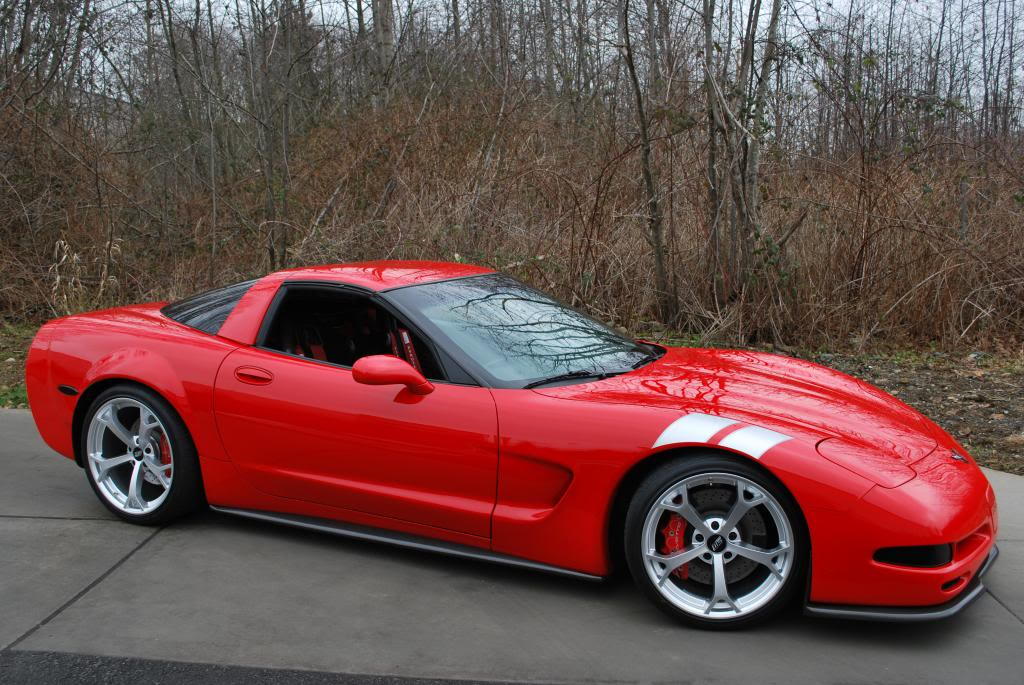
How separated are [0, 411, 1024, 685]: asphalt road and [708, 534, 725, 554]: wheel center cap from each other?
30cm

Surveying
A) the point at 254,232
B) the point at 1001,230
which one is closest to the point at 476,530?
the point at 1001,230

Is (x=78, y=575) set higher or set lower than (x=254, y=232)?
lower

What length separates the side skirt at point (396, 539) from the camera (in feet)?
12.0

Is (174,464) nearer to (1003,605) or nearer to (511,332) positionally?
(511,332)

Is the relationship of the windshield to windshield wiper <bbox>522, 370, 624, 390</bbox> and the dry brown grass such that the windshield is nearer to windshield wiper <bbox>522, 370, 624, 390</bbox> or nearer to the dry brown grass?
windshield wiper <bbox>522, 370, 624, 390</bbox>

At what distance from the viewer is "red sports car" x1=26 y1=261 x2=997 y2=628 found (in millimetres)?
3240

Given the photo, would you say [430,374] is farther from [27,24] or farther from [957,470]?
[27,24]

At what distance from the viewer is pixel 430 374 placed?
3949 mm

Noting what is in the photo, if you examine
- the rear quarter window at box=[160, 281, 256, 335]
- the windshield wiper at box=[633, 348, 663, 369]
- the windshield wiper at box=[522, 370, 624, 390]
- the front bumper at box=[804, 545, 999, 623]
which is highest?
the rear quarter window at box=[160, 281, 256, 335]

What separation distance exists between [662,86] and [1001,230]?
3514mm

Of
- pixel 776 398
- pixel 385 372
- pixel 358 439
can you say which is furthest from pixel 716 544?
pixel 358 439

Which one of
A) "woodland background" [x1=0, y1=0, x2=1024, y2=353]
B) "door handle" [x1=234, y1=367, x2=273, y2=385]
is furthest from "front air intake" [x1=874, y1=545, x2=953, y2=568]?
"woodland background" [x1=0, y1=0, x2=1024, y2=353]

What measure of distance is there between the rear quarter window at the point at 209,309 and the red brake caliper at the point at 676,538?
2326 millimetres

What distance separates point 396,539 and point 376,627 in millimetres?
529
